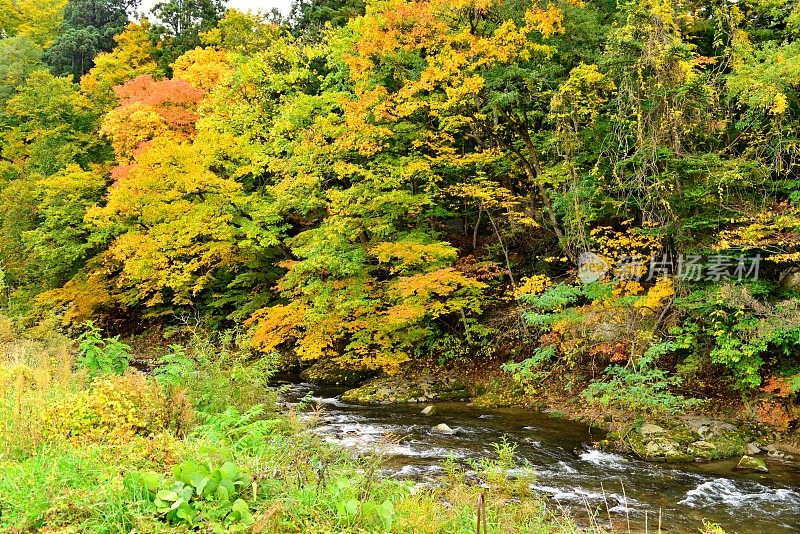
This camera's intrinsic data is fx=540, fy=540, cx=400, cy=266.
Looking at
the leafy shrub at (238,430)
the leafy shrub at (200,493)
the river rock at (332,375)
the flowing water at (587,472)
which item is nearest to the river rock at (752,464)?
the flowing water at (587,472)

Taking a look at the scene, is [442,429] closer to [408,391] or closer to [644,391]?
[408,391]

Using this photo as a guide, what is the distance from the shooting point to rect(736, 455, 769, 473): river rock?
27.5ft

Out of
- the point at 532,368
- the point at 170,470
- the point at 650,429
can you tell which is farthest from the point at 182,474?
the point at 532,368

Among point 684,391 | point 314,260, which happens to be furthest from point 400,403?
point 684,391

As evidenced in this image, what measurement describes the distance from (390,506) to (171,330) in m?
20.0

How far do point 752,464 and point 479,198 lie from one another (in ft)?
26.8

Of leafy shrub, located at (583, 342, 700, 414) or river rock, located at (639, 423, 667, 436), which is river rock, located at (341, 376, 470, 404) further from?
river rock, located at (639, 423, 667, 436)

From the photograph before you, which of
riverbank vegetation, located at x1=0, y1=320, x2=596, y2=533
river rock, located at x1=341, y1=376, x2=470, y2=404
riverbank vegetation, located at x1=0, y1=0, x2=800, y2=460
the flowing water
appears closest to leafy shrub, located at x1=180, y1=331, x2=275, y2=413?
riverbank vegetation, located at x1=0, y1=320, x2=596, y2=533

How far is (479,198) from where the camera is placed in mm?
14062

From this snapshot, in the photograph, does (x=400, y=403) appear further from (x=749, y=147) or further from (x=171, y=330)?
(x=171, y=330)

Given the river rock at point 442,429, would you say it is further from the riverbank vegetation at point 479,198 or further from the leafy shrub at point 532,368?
the riverbank vegetation at point 479,198

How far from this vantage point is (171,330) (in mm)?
21562

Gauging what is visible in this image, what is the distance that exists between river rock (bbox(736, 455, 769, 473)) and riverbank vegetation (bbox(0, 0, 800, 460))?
1.31 m

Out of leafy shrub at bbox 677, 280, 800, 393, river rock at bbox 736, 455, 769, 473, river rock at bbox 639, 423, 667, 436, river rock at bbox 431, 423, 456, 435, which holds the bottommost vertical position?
river rock at bbox 736, 455, 769, 473
